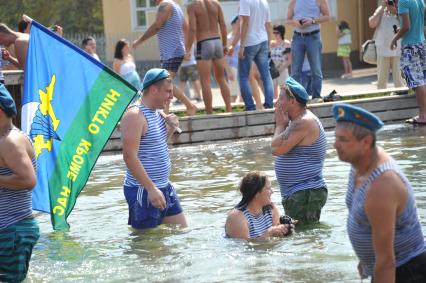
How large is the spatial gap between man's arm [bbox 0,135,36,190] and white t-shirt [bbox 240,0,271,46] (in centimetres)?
909

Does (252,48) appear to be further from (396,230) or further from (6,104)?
(396,230)

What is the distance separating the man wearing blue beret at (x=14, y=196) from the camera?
6.52 meters

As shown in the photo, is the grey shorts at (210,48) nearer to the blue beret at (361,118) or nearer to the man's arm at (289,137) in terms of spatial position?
the man's arm at (289,137)

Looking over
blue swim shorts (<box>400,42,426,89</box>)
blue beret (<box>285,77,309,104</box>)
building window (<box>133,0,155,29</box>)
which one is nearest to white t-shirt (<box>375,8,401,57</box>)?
blue swim shorts (<box>400,42,426,89</box>)

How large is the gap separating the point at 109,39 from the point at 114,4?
4.07 ft

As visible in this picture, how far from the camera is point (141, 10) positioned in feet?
114

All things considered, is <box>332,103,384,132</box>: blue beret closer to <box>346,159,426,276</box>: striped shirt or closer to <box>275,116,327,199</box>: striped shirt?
<box>346,159,426,276</box>: striped shirt

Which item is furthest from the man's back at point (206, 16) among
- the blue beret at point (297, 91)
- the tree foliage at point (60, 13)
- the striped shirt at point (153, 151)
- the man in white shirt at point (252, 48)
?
the tree foliage at point (60, 13)

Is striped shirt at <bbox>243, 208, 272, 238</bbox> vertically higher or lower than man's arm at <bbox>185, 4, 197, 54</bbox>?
lower

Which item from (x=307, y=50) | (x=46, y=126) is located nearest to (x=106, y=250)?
(x=46, y=126)

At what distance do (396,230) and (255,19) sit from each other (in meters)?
10.7

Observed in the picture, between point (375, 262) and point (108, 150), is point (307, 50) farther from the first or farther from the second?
point (375, 262)

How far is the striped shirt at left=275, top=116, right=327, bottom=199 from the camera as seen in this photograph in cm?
845

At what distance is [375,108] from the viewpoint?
51.7ft
